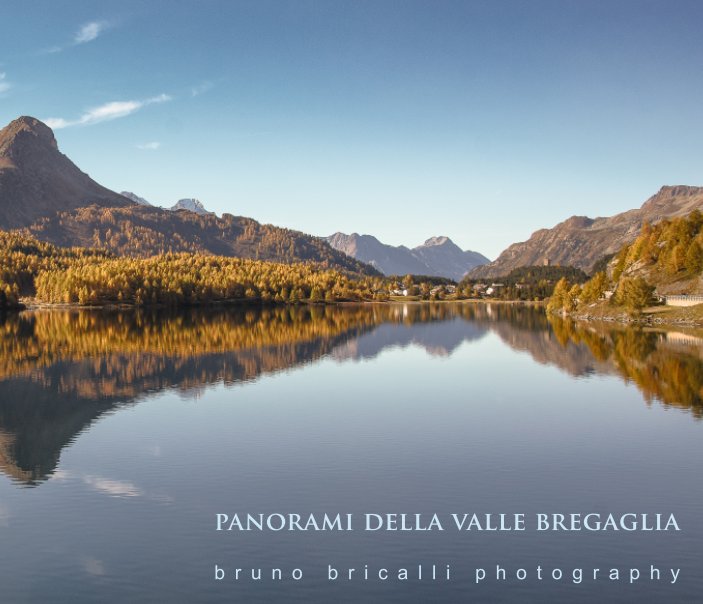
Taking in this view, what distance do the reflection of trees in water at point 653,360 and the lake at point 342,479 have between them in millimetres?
694

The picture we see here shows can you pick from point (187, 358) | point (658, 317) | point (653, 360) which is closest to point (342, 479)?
point (187, 358)

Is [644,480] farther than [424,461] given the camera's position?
No

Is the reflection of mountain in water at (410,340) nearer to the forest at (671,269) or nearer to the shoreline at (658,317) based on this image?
the shoreline at (658,317)

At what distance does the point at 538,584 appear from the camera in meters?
23.2

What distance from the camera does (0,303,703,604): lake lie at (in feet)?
77.4

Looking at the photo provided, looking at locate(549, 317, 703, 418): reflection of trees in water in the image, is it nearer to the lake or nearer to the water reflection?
the water reflection

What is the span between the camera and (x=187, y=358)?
88.3 m

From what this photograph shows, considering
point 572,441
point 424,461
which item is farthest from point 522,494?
point 572,441

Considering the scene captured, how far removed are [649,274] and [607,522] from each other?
18295 centimetres

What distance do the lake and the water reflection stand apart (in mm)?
597

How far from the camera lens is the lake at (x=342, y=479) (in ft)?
77.4

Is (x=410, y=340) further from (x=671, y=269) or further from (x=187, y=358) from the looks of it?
(x=671, y=269)

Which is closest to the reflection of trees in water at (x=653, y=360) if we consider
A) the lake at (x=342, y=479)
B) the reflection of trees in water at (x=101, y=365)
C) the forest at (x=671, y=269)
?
the lake at (x=342, y=479)

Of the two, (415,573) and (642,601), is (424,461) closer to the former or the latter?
(415,573)
